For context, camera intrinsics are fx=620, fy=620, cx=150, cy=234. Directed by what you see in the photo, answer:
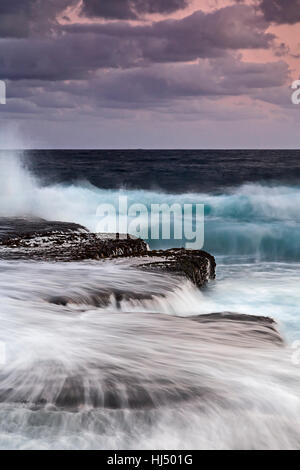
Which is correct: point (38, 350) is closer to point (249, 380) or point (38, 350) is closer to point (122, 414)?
point (122, 414)

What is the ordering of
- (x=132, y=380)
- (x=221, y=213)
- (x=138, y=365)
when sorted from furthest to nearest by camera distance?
1. (x=221, y=213)
2. (x=138, y=365)
3. (x=132, y=380)

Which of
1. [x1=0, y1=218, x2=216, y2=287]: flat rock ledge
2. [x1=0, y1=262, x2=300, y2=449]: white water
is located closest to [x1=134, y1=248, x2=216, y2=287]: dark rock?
[x1=0, y1=218, x2=216, y2=287]: flat rock ledge

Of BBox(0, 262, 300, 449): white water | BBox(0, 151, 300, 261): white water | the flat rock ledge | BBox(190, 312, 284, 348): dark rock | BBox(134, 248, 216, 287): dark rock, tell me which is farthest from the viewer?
BBox(0, 151, 300, 261): white water

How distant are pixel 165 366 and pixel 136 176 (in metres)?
37.3

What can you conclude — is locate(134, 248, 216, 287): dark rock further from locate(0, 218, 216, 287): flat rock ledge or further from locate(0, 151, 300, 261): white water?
locate(0, 151, 300, 261): white water

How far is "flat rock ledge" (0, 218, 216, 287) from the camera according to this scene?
26.0 ft

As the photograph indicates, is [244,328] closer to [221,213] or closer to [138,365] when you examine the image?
[138,365]

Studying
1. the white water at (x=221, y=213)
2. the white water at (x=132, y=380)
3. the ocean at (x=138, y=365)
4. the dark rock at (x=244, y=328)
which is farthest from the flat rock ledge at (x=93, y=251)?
the white water at (x=221, y=213)

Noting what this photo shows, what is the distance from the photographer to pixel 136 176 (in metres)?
41.3

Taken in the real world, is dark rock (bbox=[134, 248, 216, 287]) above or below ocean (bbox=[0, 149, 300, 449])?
above

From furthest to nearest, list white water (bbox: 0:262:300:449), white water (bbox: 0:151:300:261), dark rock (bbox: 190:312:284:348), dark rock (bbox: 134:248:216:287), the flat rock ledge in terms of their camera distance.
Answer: white water (bbox: 0:151:300:261) → the flat rock ledge → dark rock (bbox: 134:248:216:287) → dark rock (bbox: 190:312:284:348) → white water (bbox: 0:262:300:449)

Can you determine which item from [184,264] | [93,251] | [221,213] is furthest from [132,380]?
[221,213]

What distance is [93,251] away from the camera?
8320 millimetres

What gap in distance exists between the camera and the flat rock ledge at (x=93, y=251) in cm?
793
